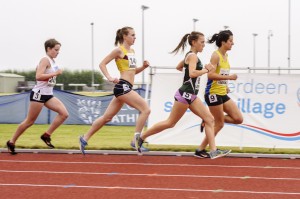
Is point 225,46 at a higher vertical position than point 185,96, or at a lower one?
higher

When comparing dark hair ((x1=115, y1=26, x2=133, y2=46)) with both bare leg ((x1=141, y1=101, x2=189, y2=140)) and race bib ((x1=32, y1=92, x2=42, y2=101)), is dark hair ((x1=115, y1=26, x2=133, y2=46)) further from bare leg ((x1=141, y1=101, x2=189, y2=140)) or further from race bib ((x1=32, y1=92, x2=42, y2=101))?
race bib ((x1=32, y1=92, x2=42, y2=101))

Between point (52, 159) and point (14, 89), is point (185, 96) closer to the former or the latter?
point (52, 159)

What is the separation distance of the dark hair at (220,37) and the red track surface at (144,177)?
1.81 m

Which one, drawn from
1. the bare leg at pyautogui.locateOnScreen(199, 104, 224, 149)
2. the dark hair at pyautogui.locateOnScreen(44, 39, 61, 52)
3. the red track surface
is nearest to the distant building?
the dark hair at pyautogui.locateOnScreen(44, 39, 61, 52)

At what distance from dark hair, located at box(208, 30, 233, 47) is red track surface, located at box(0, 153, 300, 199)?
5.94ft

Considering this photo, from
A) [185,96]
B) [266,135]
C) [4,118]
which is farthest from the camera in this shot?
[4,118]

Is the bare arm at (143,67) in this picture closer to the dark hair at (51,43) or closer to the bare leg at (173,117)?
the bare leg at (173,117)

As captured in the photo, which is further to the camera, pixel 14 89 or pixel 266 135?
pixel 14 89

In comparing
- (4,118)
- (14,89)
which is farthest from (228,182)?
(14,89)

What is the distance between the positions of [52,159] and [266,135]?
368 cm

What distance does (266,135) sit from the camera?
35.2 feet

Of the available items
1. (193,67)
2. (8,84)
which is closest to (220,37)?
(193,67)

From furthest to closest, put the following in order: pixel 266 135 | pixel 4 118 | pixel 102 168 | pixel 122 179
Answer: pixel 4 118, pixel 266 135, pixel 102 168, pixel 122 179

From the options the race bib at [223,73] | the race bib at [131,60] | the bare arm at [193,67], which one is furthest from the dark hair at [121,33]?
the race bib at [223,73]
